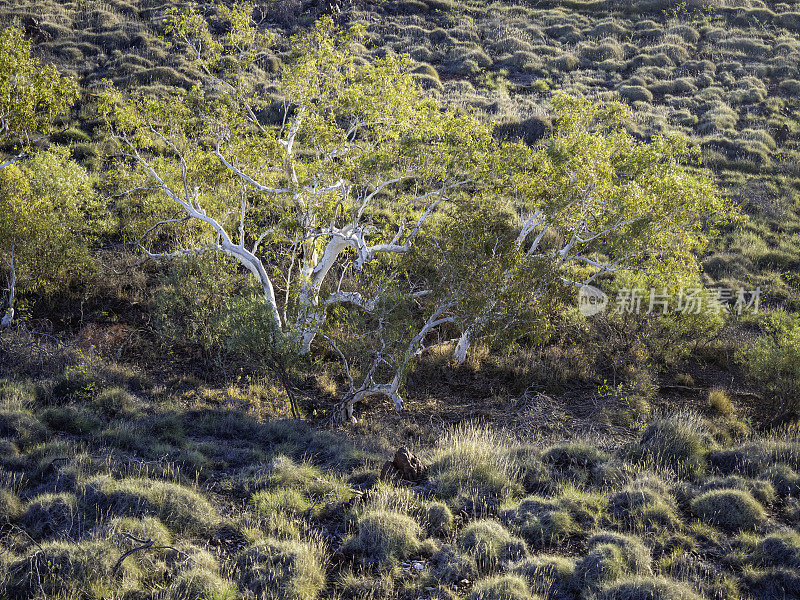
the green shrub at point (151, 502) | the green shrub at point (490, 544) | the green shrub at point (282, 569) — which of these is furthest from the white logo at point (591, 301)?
the green shrub at point (151, 502)

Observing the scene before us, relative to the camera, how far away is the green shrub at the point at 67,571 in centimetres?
479

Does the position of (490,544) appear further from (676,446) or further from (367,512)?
(676,446)

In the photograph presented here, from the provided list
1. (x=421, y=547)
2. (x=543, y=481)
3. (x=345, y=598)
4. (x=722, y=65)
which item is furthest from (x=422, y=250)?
(x=722, y=65)

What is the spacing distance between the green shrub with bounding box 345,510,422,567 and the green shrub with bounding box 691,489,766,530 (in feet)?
10.8

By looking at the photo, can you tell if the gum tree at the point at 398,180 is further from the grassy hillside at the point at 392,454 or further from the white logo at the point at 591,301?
the grassy hillside at the point at 392,454

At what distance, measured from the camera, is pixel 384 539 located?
19.0 ft

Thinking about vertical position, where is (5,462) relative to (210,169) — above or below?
below

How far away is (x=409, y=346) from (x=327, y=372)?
2.52 metres

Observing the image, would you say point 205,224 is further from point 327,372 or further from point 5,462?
point 5,462

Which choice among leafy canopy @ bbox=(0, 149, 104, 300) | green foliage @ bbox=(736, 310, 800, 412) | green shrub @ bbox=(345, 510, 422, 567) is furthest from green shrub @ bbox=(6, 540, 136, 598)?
green foliage @ bbox=(736, 310, 800, 412)

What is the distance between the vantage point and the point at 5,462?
6910 mm

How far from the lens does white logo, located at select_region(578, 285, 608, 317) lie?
13.7 metres

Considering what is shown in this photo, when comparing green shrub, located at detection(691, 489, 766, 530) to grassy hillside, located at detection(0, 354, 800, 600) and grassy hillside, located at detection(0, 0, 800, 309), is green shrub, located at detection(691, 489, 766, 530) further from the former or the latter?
grassy hillside, located at detection(0, 0, 800, 309)

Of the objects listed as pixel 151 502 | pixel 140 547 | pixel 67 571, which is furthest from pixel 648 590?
pixel 67 571
